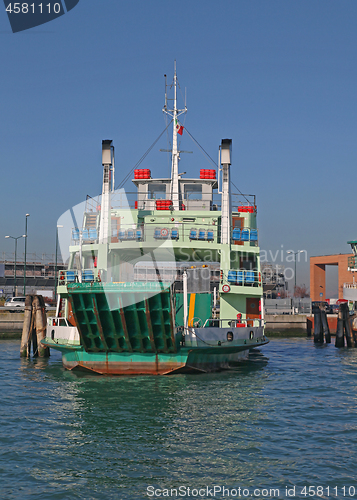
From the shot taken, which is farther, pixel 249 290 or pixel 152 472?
pixel 249 290

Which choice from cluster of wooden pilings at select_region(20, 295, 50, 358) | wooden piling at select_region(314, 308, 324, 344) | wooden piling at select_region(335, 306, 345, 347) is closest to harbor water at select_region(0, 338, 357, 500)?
cluster of wooden pilings at select_region(20, 295, 50, 358)

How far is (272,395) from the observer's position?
17.8 meters

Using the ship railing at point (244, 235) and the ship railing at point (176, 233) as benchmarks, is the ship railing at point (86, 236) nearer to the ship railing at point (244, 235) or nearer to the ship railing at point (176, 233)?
the ship railing at point (176, 233)

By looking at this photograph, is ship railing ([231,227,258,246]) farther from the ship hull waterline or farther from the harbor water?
the harbor water

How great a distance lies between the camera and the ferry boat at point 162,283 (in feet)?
61.8

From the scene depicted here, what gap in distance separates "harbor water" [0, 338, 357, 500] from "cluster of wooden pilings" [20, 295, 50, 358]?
6.85m

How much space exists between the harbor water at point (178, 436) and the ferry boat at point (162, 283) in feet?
3.68

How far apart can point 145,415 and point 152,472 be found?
4.27m

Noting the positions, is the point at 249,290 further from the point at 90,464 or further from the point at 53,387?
the point at 90,464

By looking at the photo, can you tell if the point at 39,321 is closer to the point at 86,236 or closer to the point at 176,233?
the point at 86,236

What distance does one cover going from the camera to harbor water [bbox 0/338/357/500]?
991 cm

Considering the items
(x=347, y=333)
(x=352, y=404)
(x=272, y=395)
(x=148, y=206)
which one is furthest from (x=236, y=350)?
(x=347, y=333)

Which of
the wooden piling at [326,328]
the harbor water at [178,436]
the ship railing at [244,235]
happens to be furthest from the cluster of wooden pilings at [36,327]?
the wooden piling at [326,328]


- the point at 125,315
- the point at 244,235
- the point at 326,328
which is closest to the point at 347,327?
the point at 326,328
